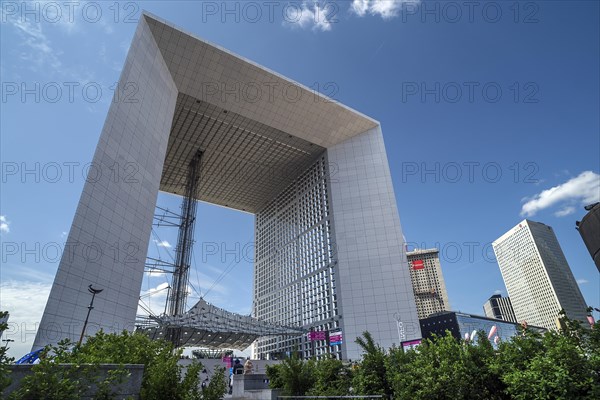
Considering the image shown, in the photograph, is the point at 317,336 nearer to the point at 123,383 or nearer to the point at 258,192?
the point at 258,192

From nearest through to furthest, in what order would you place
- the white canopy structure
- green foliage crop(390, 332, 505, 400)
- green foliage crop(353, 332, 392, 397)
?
green foliage crop(390, 332, 505, 400), green foliage crop(353, 332, 392, 397), the white canopy structure

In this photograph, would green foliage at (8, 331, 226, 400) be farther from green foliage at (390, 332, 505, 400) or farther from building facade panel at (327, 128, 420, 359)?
building facade panel at (327, 128, 420, 359)

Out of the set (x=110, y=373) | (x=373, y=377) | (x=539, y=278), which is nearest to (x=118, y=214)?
(x=373, y=377)

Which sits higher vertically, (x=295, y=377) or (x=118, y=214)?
(x=118, y=214)

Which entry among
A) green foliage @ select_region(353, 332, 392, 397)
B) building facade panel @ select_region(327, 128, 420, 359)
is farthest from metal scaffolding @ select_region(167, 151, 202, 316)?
green foliage @ select_region(353, 332, 392, 397)

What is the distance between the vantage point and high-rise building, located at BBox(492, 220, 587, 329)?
541 ft

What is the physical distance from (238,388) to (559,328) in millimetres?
18001

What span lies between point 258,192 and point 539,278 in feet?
562

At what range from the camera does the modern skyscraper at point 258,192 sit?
26219mm

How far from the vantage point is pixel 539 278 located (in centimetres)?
17312

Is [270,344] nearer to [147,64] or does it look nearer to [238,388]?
[238,388]

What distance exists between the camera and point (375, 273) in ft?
154

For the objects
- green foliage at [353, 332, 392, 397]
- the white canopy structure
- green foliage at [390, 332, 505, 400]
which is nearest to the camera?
green foliage at [390, 332, 505, 400]

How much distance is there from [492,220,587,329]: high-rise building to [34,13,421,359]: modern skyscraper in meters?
158
